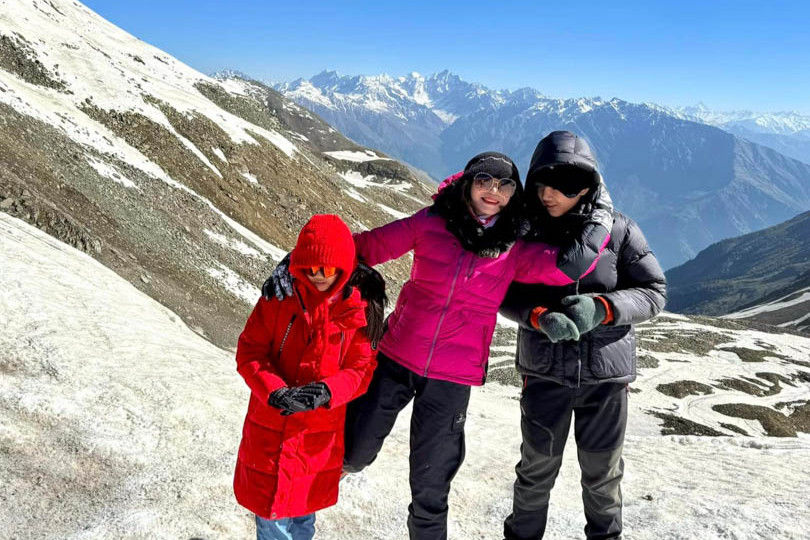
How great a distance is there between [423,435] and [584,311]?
219cm

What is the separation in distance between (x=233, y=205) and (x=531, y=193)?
40.7m

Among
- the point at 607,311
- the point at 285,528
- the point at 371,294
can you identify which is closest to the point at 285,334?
the point at 371,294

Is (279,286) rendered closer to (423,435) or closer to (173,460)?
(423,435)

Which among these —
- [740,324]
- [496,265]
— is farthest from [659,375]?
[740,324]

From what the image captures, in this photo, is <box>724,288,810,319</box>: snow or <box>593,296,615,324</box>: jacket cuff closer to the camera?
<box>593,296,615,324</box>: jacket cuff

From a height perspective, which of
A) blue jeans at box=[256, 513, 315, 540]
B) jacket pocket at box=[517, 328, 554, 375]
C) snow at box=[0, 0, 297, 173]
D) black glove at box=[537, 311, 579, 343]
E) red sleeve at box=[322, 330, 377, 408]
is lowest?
blue jeans at box=[256, 513, 315, 540]

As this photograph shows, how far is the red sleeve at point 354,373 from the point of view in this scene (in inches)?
199

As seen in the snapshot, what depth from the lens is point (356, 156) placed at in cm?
15588

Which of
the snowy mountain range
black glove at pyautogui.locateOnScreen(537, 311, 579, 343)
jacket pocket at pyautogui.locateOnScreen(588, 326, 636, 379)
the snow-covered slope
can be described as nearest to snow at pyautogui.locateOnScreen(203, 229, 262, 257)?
the snowy mountain range

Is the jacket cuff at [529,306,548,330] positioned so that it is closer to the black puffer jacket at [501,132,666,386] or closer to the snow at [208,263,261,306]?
the black puffer jacket at [501,132,666,386]

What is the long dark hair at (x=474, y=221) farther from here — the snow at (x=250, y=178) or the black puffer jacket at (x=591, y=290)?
the snow at (x=250, y=178)

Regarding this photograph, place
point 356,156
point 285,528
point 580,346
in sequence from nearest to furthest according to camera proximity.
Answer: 1. point 285,528
2. point 580,346
3. point 356,156

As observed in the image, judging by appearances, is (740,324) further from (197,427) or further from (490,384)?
(197,427)

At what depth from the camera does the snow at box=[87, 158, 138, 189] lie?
31.7 metres
